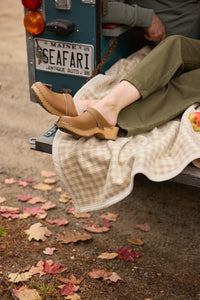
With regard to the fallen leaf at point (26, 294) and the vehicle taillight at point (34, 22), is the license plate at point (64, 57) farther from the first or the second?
the fallen leaf at point (26, 294)

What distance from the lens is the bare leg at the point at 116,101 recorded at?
2539 mm

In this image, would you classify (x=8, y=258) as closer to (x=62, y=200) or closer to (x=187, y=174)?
(x=62, y=200)

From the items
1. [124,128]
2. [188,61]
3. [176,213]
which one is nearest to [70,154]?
[124,128]

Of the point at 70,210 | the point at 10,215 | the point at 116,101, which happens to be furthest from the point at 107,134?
the point at 10,215

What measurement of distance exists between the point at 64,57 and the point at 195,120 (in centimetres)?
106

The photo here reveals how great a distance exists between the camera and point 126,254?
2.86 m

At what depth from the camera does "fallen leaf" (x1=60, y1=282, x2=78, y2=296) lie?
252cm

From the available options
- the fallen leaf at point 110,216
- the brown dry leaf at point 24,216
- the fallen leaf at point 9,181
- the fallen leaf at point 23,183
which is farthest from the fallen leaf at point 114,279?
the fallen leaf at point 9,181

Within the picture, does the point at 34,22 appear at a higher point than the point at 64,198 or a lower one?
higher

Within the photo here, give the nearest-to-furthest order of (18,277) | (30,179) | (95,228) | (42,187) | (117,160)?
(117,160) → (18,277) → (95,228) → (42,187) → (30,179)

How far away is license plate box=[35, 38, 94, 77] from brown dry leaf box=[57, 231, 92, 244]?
112 cm

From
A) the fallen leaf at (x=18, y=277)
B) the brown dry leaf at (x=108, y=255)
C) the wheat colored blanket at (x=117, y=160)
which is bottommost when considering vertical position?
the brown dry leaf at (x=108, y=255)

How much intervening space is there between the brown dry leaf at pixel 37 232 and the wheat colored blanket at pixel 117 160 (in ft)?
2.23

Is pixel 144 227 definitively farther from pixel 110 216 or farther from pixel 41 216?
pixel 41 216
